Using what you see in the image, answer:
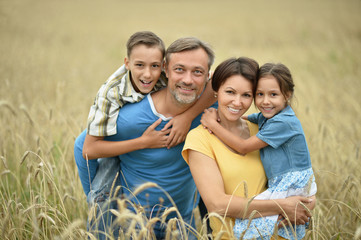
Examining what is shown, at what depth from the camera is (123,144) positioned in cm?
272

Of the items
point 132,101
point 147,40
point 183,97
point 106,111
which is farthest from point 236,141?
point 147,40

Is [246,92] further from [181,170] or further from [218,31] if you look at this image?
[218,31]

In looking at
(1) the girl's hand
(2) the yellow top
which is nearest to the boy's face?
(2) the yellow top

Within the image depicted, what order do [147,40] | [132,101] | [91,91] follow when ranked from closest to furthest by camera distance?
1. [132,101]
2. [147,40]
3. [91,91]

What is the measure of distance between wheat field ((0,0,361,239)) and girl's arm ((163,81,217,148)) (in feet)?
3.38

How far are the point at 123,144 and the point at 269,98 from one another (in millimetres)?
1316

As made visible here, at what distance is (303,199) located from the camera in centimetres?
231

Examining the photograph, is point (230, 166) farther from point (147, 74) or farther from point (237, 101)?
point (147, 74)

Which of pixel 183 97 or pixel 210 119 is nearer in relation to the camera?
pixel 210 119

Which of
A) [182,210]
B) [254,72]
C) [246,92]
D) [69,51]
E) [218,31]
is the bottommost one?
[182,210]

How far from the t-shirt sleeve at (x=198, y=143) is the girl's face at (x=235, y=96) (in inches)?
10.6

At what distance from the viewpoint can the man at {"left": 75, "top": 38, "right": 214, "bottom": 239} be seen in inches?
108

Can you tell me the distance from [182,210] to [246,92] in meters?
1.55

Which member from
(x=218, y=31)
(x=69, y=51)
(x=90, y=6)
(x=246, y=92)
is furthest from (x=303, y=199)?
(x=90, y=6)
